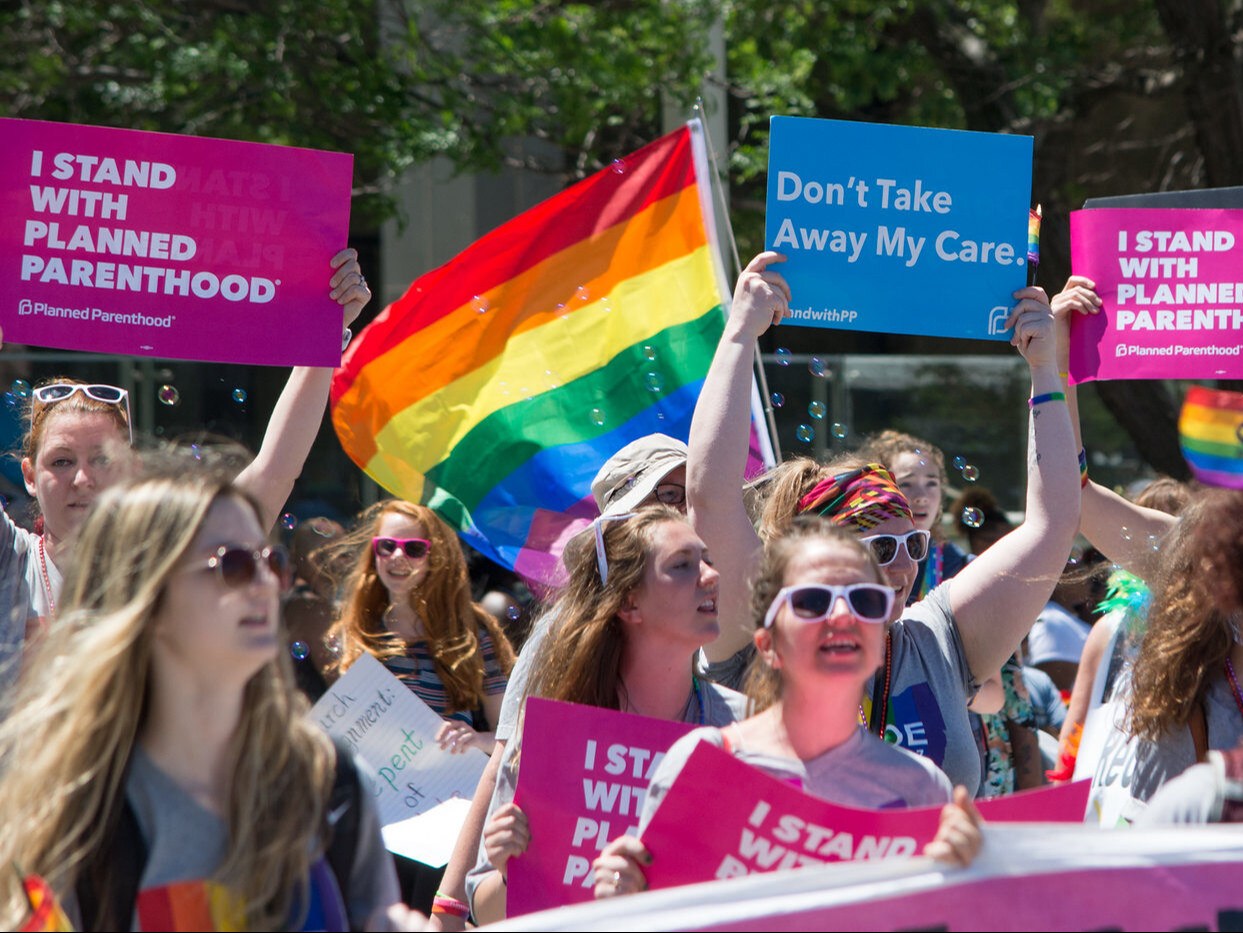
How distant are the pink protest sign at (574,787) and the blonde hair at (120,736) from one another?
70 cm

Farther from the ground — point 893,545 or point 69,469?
point 69,469

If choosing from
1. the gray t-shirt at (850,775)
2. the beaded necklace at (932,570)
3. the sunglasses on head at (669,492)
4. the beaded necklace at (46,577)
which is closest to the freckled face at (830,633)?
the gray t-shirt at (850,775)

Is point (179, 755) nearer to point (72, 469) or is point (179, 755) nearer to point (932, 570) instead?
point (72, 469)

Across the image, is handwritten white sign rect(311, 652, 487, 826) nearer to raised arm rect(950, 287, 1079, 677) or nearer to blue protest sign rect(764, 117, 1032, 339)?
blue protest sign rect(764, 117, 1032, 339)

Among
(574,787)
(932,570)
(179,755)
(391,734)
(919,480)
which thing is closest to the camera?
(179,755)

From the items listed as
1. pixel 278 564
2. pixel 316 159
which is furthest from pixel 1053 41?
pixel 278 564

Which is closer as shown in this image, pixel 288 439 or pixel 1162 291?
pixel 288 439

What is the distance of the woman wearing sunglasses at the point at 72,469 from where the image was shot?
336 centimetres

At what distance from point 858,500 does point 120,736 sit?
1.68m

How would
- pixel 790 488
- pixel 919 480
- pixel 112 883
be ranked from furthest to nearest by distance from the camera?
pixel 919 480, pixel 790 488, pixel 112 883

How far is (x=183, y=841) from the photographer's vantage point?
1991mm

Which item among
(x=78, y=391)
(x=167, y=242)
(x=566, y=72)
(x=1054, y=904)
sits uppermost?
(x=566, y=72)

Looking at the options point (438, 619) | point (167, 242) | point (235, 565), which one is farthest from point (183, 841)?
point (438, 619)

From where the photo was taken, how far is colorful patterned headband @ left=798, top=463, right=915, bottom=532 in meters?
3.20
